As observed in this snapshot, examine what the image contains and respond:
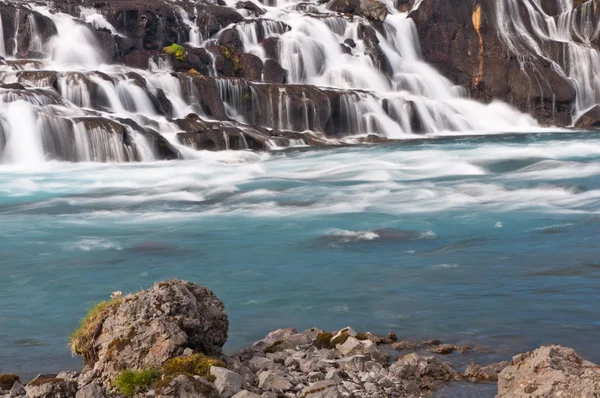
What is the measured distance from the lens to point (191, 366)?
642cm

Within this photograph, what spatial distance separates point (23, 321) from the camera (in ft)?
32.7

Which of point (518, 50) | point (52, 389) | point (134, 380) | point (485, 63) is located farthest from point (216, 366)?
point (518, 50)

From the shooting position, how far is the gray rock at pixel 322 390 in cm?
625

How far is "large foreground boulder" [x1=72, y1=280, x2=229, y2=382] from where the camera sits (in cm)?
666

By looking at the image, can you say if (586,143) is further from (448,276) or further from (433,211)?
(448,276)

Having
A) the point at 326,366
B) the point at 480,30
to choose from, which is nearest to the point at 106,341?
the point at 326,366

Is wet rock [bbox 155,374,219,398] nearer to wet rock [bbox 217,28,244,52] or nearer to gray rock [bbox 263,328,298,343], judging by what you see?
gray rock [bbox 263,328,298,343]

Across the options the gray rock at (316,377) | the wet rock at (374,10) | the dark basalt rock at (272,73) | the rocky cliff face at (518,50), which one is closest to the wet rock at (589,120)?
the rocky cliff face at (518,50)

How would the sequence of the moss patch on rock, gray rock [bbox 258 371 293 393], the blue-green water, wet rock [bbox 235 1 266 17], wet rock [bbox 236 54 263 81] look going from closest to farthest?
the moss patch on rock, gray rock [bbox 258 371 293 393], the blue-green water, wet rock [bbox 236 54 263 81], wet rock [bbox 235 1 266 17]

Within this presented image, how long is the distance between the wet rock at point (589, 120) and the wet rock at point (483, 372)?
37.0m

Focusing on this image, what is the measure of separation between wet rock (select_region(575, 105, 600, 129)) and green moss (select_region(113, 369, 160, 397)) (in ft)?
128

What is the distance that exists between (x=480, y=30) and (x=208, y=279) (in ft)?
125

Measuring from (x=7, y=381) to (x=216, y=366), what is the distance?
1.96 meters

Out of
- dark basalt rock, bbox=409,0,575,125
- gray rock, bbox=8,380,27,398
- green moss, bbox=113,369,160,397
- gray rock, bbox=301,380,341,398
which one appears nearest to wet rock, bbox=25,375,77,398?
gray rock, bbox=8,380,27,398
